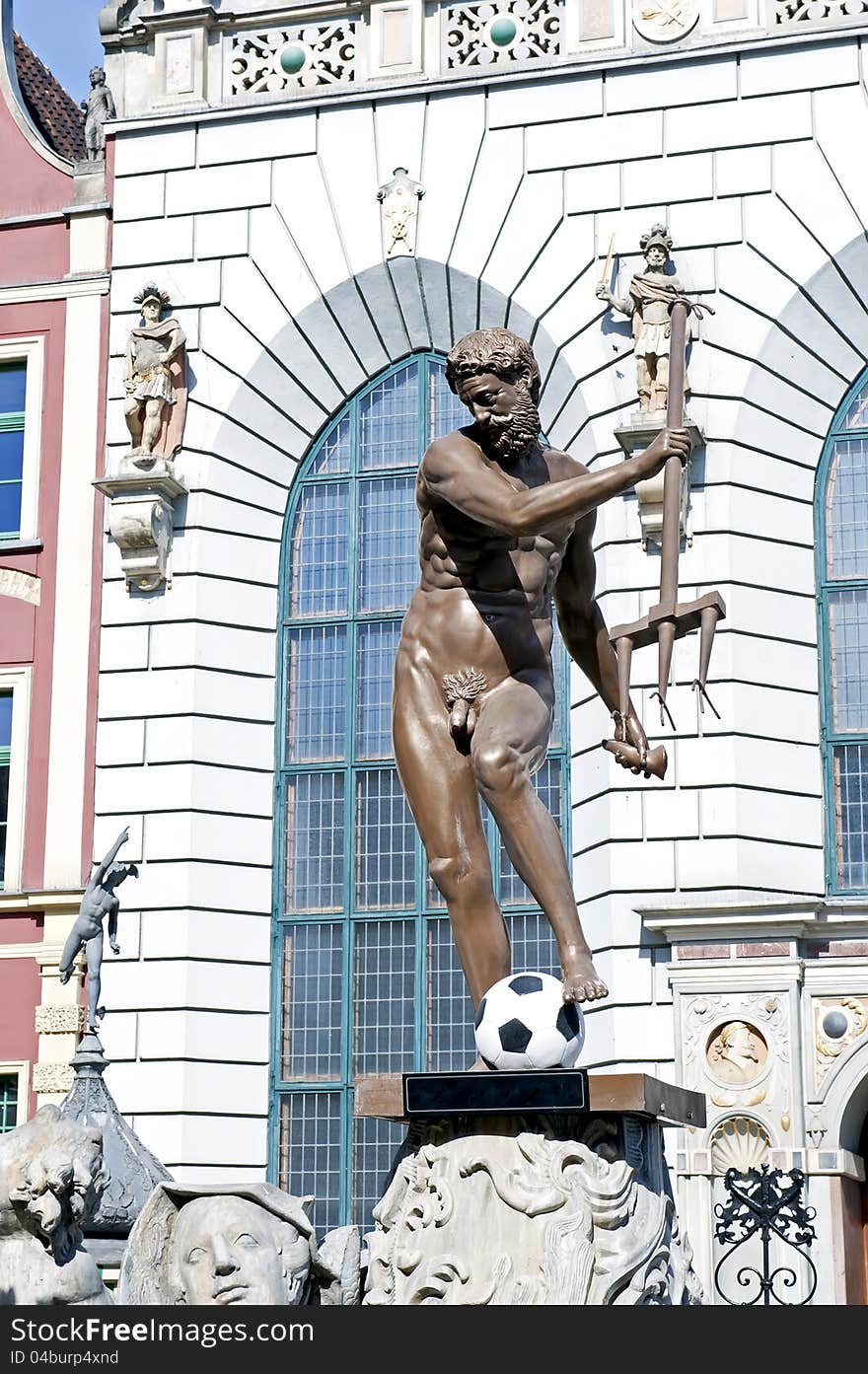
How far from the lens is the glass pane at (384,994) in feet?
58.8

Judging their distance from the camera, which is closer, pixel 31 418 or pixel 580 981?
pixel 580 981

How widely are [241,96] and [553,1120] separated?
14.4 m

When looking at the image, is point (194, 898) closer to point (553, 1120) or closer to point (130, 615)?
point (130, 615)

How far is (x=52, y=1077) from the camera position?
18047 mm

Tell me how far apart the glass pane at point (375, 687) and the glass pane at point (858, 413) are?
4.33 m

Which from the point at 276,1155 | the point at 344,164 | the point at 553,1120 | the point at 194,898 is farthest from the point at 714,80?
the point at 553,1120

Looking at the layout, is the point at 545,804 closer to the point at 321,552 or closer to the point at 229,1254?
the point at 321,552

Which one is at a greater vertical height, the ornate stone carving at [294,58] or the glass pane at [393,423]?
the ornate stone carving at [294,58]

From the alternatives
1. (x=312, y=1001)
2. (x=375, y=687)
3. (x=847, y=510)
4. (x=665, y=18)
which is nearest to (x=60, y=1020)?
(x=312, y=1001)

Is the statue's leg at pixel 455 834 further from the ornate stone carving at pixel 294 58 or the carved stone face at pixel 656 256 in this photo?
the ornate stone carving at pixel 294 58

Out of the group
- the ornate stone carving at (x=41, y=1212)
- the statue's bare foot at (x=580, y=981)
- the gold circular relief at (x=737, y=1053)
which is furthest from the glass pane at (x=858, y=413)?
the ornate stone carving at (x=41, y=1212)

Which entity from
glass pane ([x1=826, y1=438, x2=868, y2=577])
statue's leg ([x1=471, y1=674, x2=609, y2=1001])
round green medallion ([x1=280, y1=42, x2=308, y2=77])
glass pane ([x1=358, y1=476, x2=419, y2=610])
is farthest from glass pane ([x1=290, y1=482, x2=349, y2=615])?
statue's leg ([x1=471, y1=674, x2=609, y2=1001])

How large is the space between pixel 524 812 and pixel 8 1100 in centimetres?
1205

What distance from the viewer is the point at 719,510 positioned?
17.2 meters
